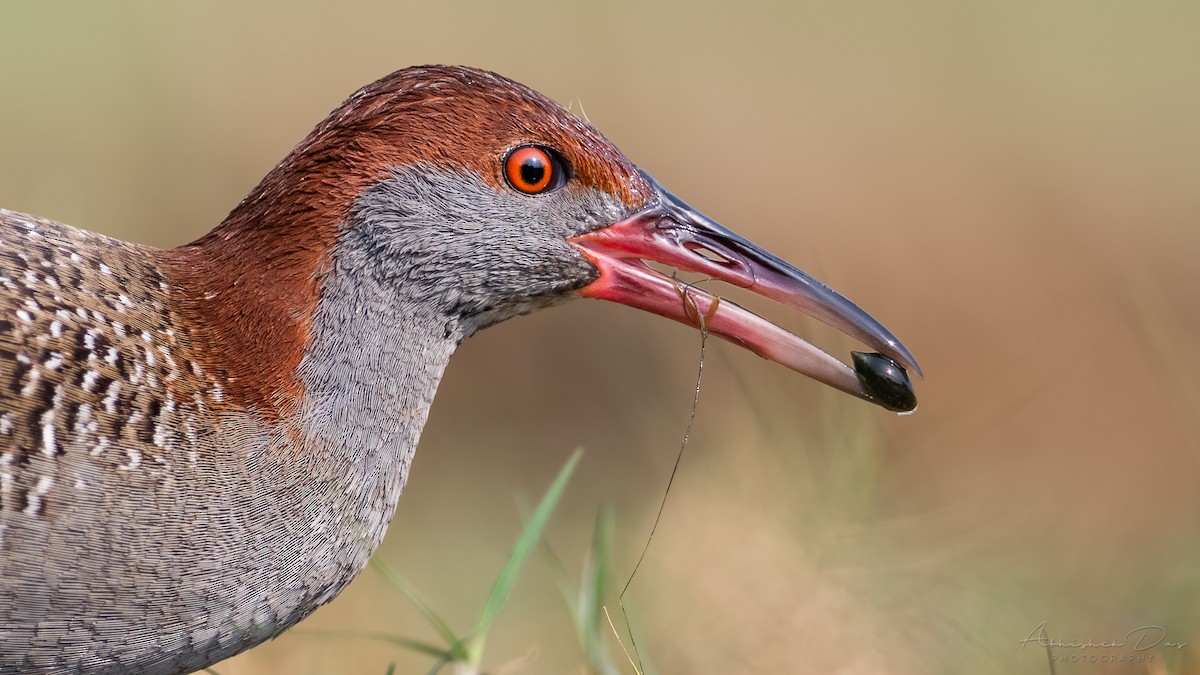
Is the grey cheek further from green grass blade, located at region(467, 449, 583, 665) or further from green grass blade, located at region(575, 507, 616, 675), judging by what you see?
green grass blade, located at region(575, 507, 616, 675)

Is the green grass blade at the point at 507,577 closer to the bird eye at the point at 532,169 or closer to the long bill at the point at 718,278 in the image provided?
the long bill at the point at 718,278

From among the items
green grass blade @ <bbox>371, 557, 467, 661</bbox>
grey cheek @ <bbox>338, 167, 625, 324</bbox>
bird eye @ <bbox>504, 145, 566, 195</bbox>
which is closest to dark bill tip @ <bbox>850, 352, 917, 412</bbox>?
grey cheek @ <bbox>338, 167, 625, 324</bbox>

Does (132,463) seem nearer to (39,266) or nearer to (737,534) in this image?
(39,266)

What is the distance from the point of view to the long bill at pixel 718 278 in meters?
3.10

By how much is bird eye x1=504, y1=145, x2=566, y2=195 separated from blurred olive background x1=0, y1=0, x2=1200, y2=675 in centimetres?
118

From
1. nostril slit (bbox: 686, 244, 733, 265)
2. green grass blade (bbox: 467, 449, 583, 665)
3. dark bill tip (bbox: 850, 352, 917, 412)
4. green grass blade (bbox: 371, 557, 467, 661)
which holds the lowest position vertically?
green grass blade (bbox: 371, 557, 467, 661)

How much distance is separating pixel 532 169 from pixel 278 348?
2.37 feet

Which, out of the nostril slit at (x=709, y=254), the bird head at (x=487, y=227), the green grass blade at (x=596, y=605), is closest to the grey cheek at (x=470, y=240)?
→ the bird head at (x=487, y=227)

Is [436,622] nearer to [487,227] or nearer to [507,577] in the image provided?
[507,577]

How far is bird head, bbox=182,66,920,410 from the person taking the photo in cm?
291

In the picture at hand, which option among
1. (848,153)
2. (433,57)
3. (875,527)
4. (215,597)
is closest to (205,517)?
(215,597)

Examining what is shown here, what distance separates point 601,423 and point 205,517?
199 inches

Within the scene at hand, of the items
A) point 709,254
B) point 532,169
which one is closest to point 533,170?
point 532,169

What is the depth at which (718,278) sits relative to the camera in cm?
319
